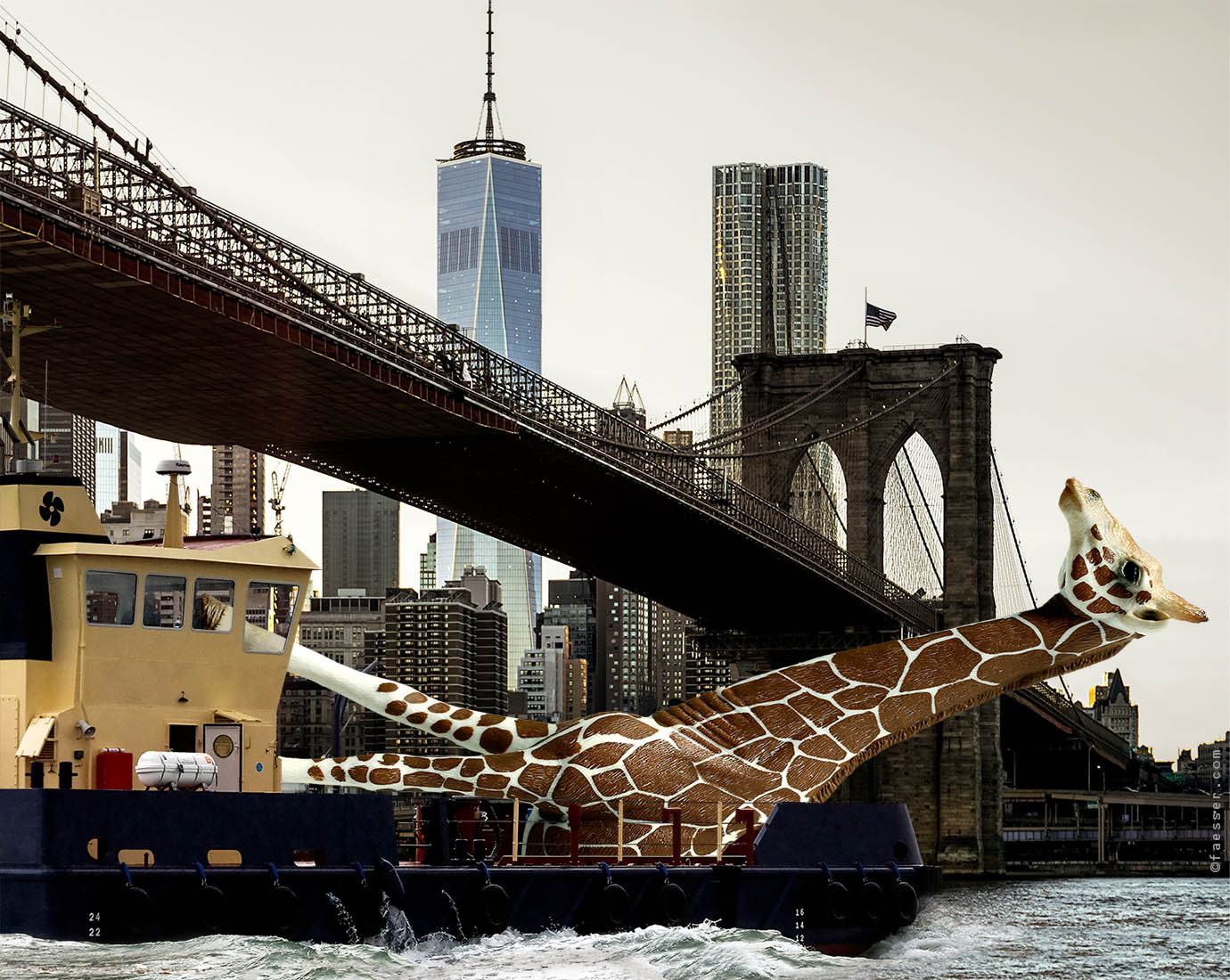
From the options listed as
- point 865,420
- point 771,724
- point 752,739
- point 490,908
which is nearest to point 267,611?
point 490,908

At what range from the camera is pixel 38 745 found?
1981cm

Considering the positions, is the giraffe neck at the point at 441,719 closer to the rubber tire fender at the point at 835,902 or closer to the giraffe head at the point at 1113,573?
the rubber tire fender at the point at 835,902

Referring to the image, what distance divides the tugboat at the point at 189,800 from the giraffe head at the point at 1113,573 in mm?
9064

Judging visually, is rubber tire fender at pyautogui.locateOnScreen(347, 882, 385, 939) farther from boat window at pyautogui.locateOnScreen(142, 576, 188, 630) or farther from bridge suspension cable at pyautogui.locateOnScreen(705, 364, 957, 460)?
bridge suspension cable at pyautogui.locateOnScreen(705, 364, 957, 460)

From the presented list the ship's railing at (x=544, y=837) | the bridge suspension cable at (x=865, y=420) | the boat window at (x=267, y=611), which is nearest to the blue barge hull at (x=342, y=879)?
the ship's railing at (x=544, y=837)

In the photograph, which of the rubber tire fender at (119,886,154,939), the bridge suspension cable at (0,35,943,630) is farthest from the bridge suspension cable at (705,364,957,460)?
the rubber tire fender at (119,886,154,939)

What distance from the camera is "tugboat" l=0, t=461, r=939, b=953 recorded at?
61.5 feet

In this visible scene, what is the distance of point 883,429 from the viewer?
6531 centimetres

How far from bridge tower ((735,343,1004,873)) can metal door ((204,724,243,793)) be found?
41.8m

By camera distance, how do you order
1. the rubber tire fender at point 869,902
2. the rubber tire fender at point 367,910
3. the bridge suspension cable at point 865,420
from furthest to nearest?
the bridge suspension cable at point 865,420 < the rubber tire fender at point 869,902 < the rubber tire fender at point 367,910

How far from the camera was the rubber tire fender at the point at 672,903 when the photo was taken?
22.3m

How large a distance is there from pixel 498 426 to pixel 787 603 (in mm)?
19174

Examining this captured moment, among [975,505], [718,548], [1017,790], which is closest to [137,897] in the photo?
[718,548]

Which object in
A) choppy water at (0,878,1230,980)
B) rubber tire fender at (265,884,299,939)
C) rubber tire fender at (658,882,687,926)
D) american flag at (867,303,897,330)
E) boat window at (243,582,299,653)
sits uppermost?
american flag at (867,303,897,330)
